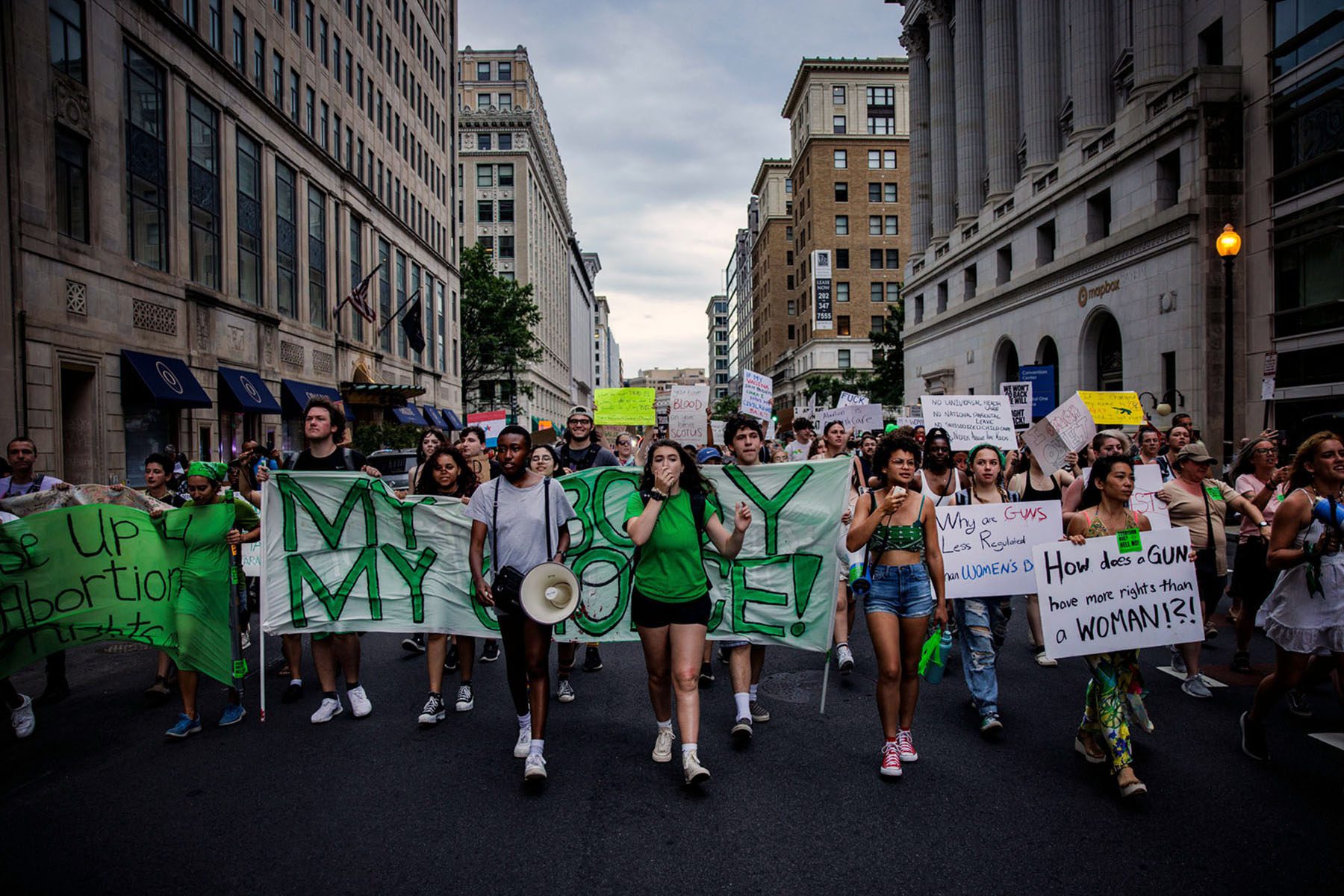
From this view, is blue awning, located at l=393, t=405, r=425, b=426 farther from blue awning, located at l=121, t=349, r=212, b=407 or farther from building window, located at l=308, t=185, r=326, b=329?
blue awning, located at l=121, t=349, r=212, b=407

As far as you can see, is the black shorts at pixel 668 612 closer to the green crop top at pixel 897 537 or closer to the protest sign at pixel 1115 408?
the green crop top at pixel 897 537

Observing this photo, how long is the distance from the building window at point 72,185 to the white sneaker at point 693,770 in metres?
19.8

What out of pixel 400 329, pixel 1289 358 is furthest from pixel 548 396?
pixel 1289 358

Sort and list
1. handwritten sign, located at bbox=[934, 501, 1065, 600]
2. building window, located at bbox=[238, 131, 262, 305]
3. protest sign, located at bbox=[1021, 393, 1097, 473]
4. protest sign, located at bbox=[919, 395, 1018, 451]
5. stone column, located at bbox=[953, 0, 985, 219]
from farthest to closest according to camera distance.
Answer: stone column, located at bbox=[953, 0, 985, 219] < building window, located at bbox=[238, 131, 262, 305] < protest sign, located at bbox=[919, 395, 1018, 451] < protest sign, located at bbox=[1021, 393, 1097, 473] < handwritten sign, located at bbox=[934, 501, 1065, 600]

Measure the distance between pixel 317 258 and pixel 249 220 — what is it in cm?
595

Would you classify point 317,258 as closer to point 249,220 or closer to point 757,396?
point 249,220

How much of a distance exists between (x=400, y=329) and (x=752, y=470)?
40155 mm

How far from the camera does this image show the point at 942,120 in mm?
40219

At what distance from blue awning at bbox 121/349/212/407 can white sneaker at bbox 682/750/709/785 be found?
20.3 metres

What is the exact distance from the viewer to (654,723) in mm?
5719

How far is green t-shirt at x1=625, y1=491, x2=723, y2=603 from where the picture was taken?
182 inches

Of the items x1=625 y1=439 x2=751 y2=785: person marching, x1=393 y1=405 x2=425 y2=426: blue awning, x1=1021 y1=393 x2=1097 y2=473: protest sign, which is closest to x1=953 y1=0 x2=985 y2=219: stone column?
x1=393 y1=405 x2=425 y2=426: blue awning

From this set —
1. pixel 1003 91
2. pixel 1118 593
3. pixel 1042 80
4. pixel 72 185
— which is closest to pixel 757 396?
pixel 1118 593

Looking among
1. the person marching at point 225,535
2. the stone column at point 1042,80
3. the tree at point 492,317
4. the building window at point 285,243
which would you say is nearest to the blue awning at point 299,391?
the building window at point 285,243
